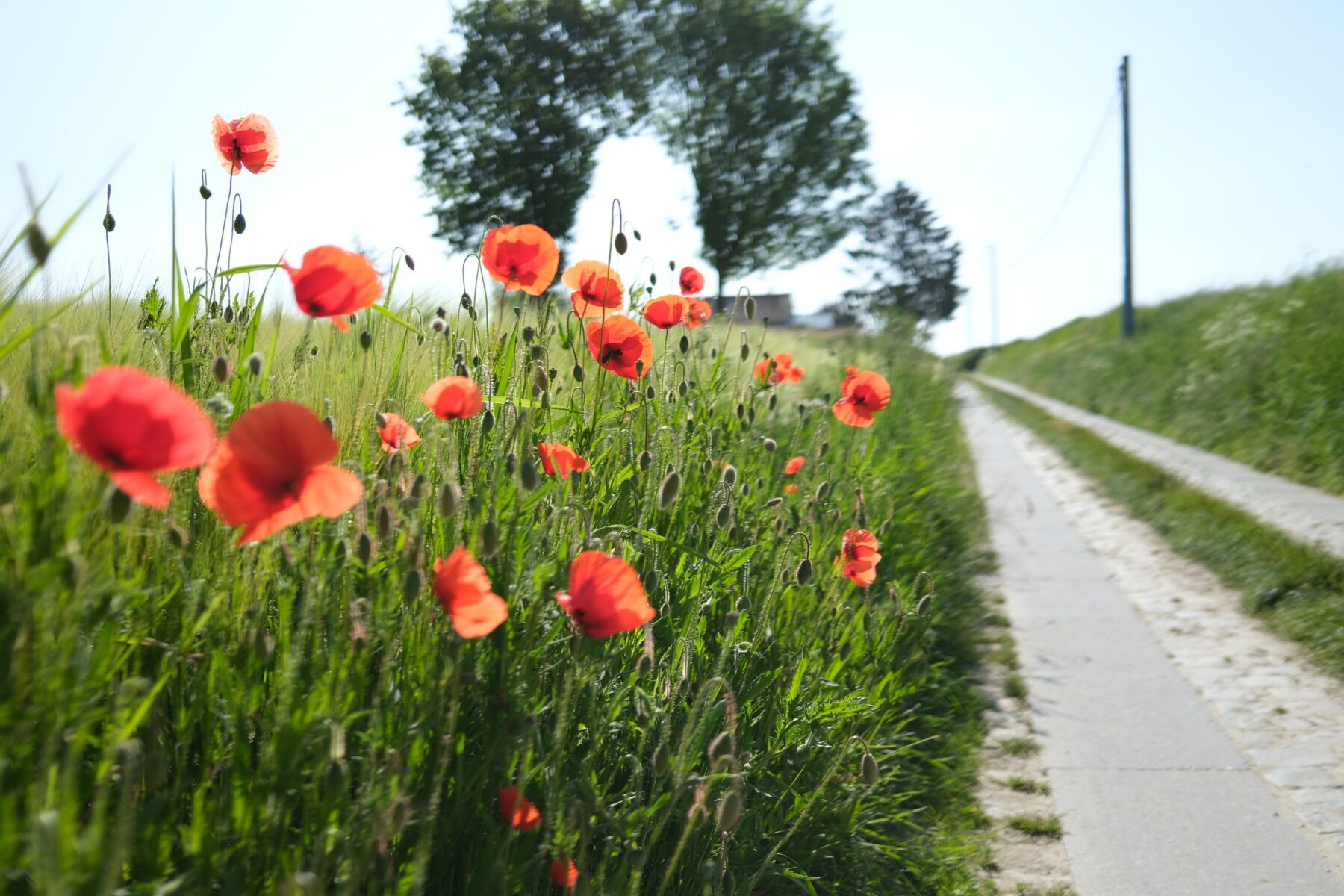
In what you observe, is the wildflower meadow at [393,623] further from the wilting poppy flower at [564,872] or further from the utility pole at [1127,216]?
the utility pole at [1127,216]

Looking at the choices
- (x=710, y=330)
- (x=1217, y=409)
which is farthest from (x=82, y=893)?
(x=1217, y=409)

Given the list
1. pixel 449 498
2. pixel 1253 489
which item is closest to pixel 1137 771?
pixel 449 498

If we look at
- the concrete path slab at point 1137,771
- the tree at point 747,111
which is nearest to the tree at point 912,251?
the tree at point 747,111

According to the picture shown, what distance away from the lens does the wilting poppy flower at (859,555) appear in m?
2.62

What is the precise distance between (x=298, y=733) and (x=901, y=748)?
201 centimetres

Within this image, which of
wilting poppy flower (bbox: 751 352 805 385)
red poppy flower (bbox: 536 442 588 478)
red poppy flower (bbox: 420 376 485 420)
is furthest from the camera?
wilting poppy flower (bbox: 751 352 805 385)

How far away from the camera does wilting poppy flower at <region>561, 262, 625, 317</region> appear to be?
7.45ft

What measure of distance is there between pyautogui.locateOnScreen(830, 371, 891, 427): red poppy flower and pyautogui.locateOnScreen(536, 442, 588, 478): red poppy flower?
3.98 feet

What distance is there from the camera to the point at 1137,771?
10.7 ft

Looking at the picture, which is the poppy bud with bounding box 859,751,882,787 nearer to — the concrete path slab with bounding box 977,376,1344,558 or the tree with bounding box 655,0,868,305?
the concrete path slab with bounding box 977,376,1344,558

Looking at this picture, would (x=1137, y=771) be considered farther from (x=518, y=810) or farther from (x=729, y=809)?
(x=518, y=810)

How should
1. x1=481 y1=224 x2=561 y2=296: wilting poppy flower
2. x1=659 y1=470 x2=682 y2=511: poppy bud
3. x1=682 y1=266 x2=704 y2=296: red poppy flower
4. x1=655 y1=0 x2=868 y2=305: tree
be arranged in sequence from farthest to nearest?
1. x1=655 y1=0 x2=868 y2=305: tree
2. x1=682 y1=266 x2=704 y2=296: red poppy flower
3. x1=481 y1=224 x2=561 y2=296: wilting poppy flower
4. x1=659 y1=470 x2=682 y2=511: poppy bud

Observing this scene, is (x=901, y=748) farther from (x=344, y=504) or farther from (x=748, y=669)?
(x=344, y=504)

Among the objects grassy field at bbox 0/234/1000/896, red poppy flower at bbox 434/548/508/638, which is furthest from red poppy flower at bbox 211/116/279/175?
red poppy flower at bbox 434/548/508/638
